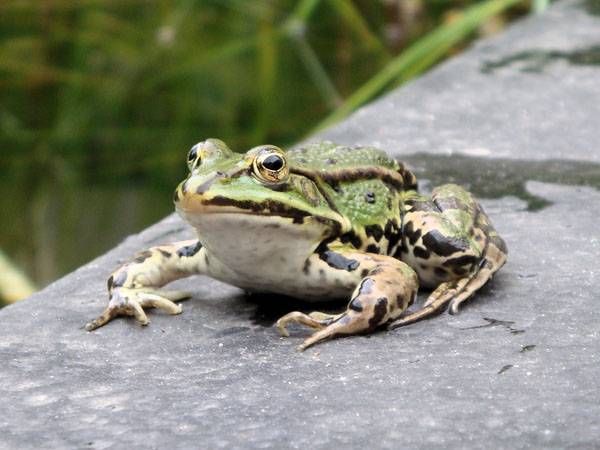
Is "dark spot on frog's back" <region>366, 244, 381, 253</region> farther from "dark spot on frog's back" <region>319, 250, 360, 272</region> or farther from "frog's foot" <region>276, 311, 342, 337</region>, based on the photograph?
"frog's foot" <region>276, 311, 342, 337</region>

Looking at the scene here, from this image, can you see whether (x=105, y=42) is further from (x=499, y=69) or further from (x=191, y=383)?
(x=191, y=383)

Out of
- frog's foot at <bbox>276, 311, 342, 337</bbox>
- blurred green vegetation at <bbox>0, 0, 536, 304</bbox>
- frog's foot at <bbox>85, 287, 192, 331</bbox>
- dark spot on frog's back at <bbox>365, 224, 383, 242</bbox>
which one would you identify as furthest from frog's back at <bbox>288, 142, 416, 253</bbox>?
blurred green vegetation at <bbox>0, 0, 536, 304</bbox>

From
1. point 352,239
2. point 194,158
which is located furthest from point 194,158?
point 352,239

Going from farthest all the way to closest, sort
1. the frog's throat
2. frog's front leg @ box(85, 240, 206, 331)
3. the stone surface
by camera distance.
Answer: frog's front leg @ box(85, 240, 206, 331) < the frog's throat < the stone surface

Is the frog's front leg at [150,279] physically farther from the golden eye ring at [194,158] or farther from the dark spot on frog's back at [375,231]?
the dark spot on frog's back at [375,231]

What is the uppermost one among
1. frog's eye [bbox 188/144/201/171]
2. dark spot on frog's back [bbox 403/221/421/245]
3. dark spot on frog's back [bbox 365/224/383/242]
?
frog's eye [bbox 188/144/201/171]

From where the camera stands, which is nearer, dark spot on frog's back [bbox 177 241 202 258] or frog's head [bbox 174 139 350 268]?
frog's head [bbox 174 139 350 268]
